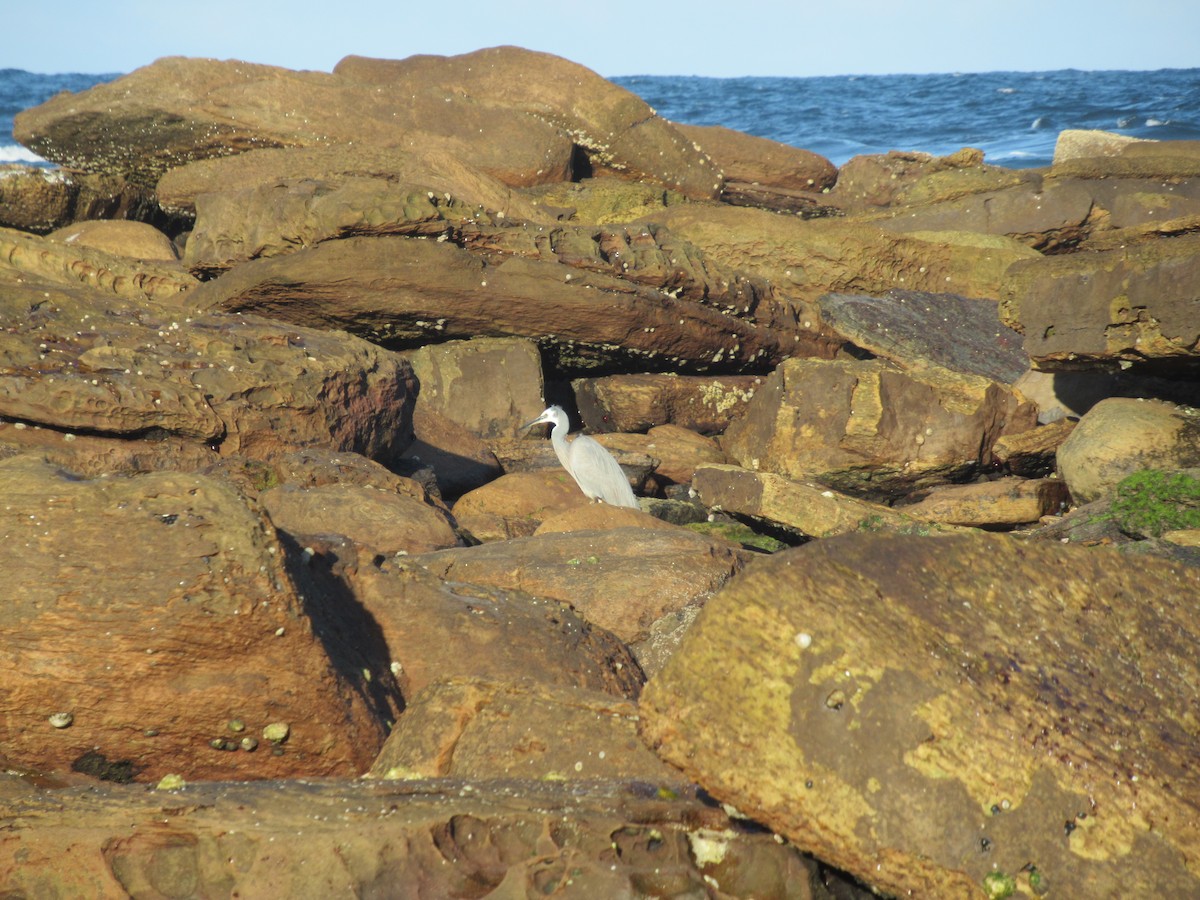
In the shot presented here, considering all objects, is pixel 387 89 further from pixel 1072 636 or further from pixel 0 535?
pixel 1072 636

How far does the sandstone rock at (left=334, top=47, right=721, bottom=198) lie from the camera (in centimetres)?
1366

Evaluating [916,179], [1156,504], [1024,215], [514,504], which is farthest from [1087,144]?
[514,504]

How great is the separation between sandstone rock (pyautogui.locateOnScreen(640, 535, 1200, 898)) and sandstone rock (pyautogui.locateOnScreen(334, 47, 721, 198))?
37.7 feet

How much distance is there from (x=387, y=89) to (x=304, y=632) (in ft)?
34.9

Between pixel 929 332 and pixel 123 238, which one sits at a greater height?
pixel 123 238

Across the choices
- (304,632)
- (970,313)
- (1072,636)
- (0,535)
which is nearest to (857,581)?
(1072,636)

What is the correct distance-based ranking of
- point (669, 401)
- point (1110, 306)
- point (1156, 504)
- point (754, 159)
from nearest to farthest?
point (1156, 504) → point (1110, 306) → point (669, 401) → point (754, 159)

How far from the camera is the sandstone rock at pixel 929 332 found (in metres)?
8.85

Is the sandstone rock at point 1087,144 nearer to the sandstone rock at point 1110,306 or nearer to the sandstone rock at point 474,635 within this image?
the sandstone rock at point 1110,306

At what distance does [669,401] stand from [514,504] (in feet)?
7.98

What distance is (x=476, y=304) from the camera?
9.05 metres

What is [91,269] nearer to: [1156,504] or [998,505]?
[998,505]

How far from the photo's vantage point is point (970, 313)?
962cm

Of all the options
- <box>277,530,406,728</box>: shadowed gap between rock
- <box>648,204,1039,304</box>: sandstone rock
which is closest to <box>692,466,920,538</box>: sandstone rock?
<box>277,530,406,728</box>: shadowed gap between rock
